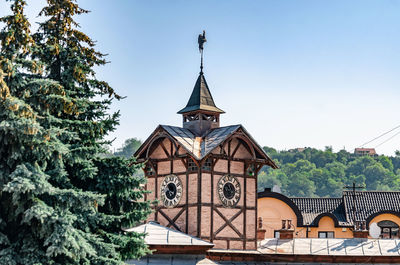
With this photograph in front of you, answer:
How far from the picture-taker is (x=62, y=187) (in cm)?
2125

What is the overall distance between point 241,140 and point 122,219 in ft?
40.4

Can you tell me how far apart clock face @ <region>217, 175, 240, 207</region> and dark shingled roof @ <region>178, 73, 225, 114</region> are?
3.62 m

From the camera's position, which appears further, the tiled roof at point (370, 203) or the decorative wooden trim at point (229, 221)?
the tiled roof at point (370, 203)

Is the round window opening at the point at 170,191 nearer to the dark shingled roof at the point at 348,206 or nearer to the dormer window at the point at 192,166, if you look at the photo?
the dormer window at the point at 192,166

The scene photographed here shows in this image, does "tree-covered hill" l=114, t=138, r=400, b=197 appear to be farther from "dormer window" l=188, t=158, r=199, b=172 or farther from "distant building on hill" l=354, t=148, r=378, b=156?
"dormer window" l=188, t=158, r=199, b=172

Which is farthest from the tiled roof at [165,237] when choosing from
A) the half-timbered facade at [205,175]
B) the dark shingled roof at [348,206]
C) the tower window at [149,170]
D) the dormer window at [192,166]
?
the dark shingled roof at [348,206]

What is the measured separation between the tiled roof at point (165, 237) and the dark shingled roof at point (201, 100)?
6.42 metres

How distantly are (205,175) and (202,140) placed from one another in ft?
6.38

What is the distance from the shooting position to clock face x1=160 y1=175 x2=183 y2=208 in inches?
1323

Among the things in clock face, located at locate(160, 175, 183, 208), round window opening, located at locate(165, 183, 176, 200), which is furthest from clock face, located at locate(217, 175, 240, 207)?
round window opening, located at locate(165, 183, 176, 200)

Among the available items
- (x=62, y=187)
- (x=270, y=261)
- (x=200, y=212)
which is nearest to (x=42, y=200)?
(x=62, y=187)

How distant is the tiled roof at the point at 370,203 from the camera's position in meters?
52.9

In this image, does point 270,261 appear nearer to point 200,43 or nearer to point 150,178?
point 150,178

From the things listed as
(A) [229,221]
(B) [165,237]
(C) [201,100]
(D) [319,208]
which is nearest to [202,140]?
(C) [201,100]
